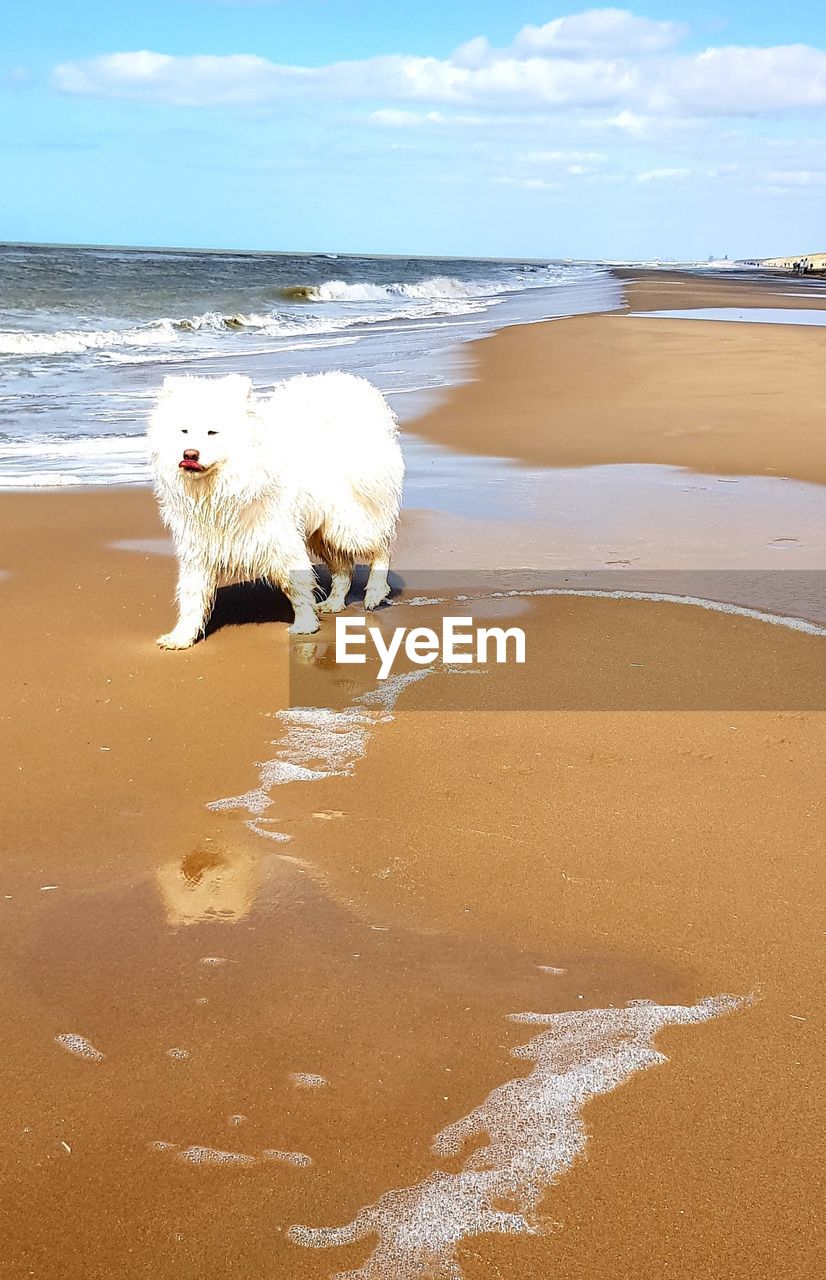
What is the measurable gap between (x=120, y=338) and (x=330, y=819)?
25724 mm

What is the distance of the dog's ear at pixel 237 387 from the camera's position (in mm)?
5457

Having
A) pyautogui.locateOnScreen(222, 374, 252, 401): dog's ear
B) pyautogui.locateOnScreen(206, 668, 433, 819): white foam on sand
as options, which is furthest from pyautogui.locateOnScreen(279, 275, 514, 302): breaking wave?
pyautogui.locateOnScreen(206, 668, 433, 819): white foam on sand

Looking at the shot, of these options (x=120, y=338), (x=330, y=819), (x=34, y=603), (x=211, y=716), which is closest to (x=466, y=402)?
(x=34, y=603)

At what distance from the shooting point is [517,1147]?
8.41 ft

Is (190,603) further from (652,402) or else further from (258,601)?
(652,402)

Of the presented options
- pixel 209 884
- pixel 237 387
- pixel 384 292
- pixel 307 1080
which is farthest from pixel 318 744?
pixel 384 292

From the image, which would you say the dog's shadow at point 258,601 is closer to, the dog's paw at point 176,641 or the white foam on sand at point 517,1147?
the dog's paw at point 176,641

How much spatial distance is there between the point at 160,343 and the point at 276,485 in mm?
22160

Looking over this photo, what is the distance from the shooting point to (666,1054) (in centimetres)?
287

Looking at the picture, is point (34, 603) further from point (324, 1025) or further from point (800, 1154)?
point (800, 1154)

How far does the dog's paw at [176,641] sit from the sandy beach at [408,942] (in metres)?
0.15

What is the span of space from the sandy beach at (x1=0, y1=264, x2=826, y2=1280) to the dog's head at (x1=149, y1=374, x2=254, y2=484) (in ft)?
3.15

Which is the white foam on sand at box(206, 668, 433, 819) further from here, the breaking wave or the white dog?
the breaking wave

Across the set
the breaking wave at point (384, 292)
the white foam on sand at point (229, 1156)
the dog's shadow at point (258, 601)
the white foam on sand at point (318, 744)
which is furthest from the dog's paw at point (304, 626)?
the breaking wave at point (384, 292)
